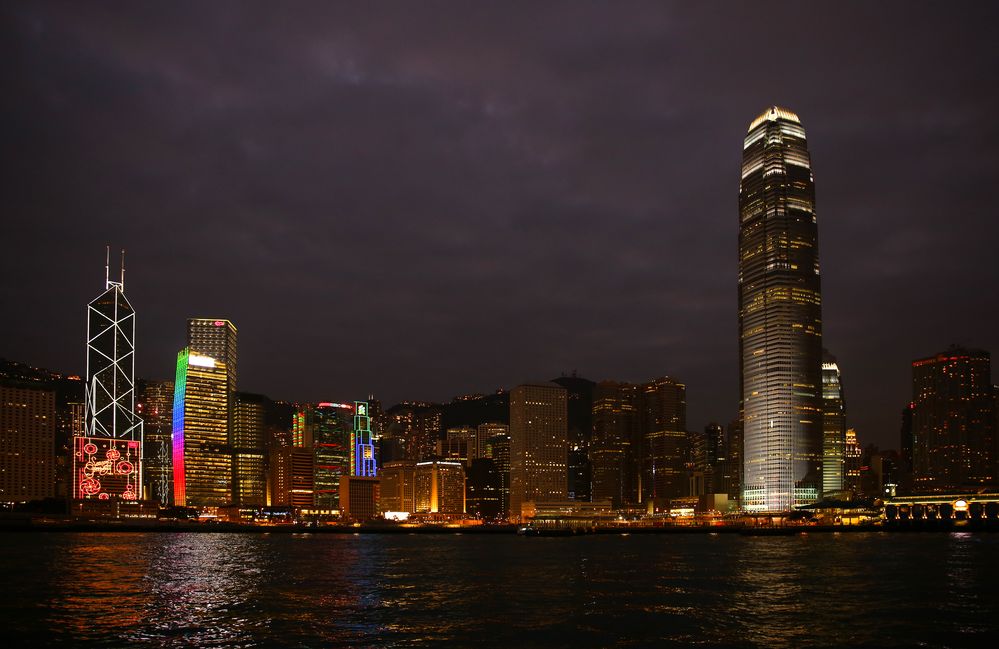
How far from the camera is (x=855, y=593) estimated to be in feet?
210

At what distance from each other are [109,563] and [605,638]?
70827 mm

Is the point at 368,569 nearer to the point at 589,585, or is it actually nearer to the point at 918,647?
the point at 589,585

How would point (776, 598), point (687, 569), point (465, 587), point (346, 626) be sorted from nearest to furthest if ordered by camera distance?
point (346, 626) → point (776, 598) → point (465, 587) → point (687, 569)

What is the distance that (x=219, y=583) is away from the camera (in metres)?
73.2

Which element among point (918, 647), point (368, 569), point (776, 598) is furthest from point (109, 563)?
point (918, 647)

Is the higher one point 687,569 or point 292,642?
point 292,642

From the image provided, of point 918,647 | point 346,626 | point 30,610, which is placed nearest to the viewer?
→ point 918,647

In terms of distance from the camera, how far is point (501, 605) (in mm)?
57594

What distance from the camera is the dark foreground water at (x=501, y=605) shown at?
44531mm

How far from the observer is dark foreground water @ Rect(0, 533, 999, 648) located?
44.5 metres

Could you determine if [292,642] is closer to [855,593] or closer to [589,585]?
[589,585]

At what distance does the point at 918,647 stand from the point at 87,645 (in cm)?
3661

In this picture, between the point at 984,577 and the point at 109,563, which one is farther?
the point at 109,563

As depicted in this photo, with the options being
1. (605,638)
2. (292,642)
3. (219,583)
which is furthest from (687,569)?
(292,642)
